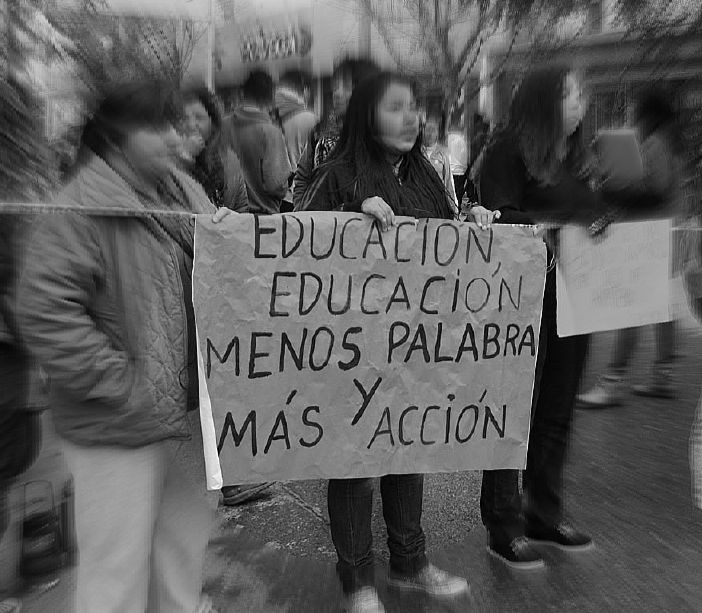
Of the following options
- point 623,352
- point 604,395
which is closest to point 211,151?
point 604,395

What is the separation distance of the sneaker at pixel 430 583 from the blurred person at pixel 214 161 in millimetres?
1799

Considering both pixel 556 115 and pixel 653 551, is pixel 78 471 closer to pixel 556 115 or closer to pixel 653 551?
pixel 556 115

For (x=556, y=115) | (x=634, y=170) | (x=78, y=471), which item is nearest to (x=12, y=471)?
(x=78, y=471)

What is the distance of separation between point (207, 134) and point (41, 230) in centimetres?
187

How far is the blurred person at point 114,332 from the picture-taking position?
196 centimetres

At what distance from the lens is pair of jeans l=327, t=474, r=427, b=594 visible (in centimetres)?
267

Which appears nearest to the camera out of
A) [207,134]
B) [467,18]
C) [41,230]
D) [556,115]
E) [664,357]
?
[41,230]

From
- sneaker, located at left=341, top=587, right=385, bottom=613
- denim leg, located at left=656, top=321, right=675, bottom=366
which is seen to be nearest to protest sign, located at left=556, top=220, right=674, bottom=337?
sneaker, located at left=341, top=587, right=385, bottom=613

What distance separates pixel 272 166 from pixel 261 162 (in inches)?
2.7

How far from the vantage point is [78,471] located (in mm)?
2068

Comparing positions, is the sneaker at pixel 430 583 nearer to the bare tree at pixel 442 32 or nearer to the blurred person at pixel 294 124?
the blurred person at pixel 294 124

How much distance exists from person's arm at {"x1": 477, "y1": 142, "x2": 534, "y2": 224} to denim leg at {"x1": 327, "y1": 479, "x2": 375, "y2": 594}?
1.11 m

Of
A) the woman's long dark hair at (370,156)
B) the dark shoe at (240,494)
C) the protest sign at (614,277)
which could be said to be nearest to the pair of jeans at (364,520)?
the protest sign at (614,277)

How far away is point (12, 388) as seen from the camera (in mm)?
2328
